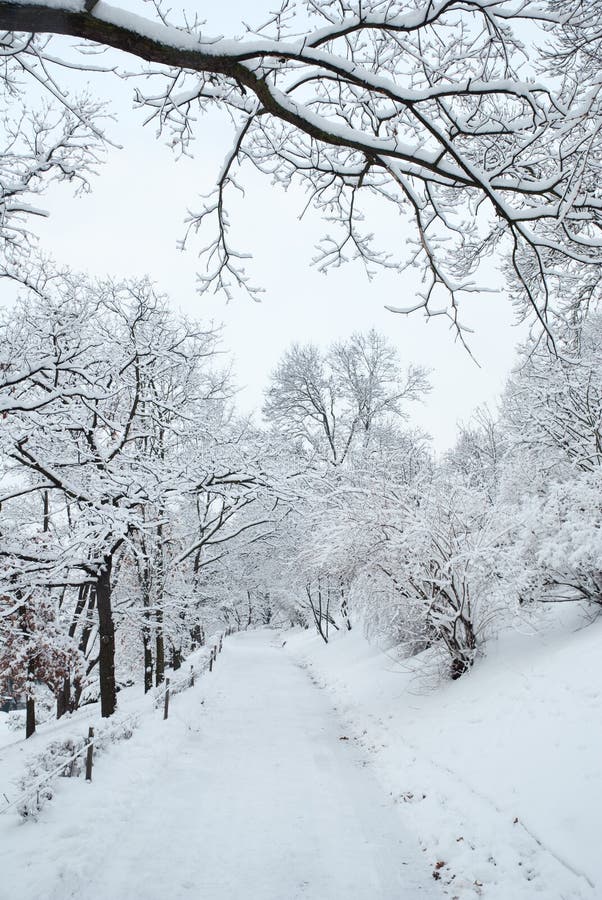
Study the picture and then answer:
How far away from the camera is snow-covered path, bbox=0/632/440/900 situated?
454 cm

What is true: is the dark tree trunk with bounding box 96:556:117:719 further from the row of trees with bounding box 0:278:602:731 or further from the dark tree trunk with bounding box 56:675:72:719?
the dark tree trunk with bounding box 56:675:72:719

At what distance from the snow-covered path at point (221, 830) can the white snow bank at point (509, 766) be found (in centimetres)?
45

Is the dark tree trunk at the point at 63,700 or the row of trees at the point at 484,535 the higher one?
the row of trees at the point at 484,535

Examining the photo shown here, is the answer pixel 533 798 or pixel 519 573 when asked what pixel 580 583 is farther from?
pixel 533 798

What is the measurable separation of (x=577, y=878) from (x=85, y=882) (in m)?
4.25

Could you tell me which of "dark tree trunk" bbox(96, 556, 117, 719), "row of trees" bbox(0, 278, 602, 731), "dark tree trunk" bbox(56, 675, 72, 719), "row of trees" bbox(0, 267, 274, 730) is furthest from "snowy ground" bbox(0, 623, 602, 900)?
"dark tree trunk" bbox(56, 675, 72, 719)

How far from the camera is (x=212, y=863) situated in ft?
16.4

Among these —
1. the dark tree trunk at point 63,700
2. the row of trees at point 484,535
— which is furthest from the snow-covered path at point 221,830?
the dark tree trunk at point 63,700

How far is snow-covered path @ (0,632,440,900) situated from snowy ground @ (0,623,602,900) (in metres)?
0.02

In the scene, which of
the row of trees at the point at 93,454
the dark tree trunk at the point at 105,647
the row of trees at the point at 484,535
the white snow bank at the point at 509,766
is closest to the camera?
the white snow bank at the point at 509,766

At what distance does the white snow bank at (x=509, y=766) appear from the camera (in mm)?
4504

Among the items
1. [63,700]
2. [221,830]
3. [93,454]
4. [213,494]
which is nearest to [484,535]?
[213,494]

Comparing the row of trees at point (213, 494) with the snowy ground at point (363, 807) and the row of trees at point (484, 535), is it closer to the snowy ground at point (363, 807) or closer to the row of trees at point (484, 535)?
the row of trees at point (484, 535)

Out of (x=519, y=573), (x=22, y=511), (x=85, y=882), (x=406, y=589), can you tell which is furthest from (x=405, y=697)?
(x=22, y=511)
